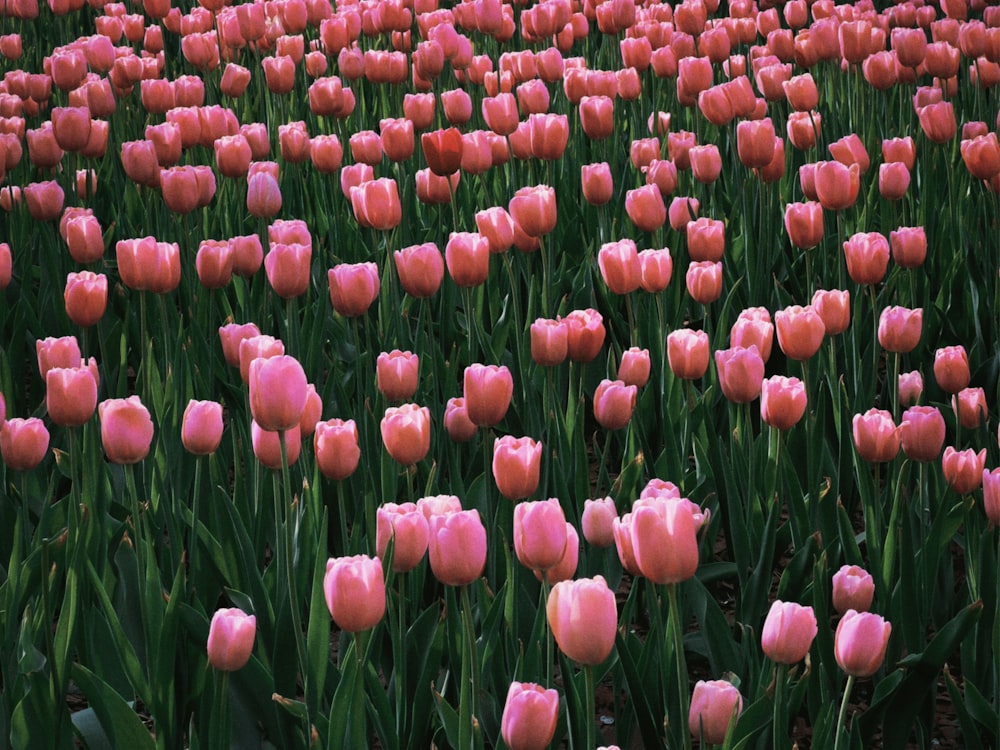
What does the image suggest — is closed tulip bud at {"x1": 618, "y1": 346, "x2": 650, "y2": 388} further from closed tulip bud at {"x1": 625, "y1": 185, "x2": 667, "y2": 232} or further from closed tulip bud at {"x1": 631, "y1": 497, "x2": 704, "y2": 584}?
closed tulip bud at {"x1": 631, "y1": 497, "x2": 704, "y2": 584}

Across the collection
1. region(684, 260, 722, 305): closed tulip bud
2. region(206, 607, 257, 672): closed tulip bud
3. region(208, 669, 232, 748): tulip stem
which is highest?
region(206, 607, 257, 672): closed tulip bud

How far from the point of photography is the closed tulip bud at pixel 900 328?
2309 millimetres

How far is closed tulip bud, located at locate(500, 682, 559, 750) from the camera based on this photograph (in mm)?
1313

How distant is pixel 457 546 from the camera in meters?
1.47

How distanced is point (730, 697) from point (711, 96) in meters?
2.42

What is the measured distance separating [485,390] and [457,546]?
1.50 feet

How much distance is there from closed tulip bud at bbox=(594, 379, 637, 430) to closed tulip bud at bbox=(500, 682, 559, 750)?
894 millimetres

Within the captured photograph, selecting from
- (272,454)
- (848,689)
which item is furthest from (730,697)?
(272,454)

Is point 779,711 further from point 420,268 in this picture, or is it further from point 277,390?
point 420,268

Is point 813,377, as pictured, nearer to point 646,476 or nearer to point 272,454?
point 646,476

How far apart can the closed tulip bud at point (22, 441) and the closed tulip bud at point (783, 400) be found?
1087 mm

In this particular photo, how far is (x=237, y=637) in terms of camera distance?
1.53m

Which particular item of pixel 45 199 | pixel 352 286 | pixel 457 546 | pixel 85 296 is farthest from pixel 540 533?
pixel 45 199

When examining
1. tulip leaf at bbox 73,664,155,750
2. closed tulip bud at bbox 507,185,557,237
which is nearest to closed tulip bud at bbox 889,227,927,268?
closed tulip bud at bbox 507,185,557,237
